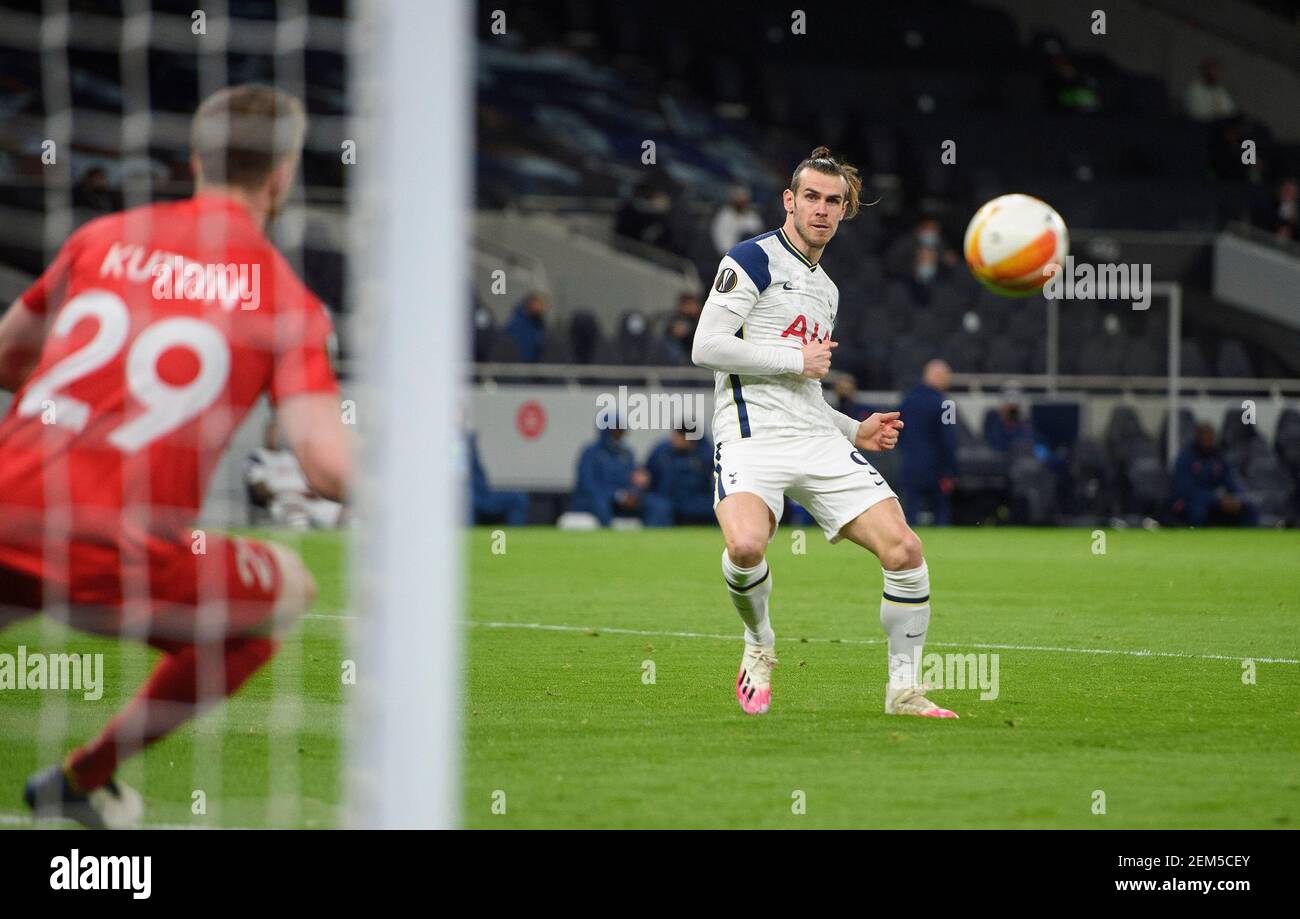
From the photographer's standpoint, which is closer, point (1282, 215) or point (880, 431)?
point (880, 431)

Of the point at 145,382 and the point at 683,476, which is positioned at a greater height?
the point at 145,382

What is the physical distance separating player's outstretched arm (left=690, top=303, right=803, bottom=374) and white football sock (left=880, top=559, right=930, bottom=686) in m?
0.87

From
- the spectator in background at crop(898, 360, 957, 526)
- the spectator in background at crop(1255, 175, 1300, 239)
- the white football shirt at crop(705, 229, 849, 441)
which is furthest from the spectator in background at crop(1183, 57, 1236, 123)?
the white football shirt at crop(705, 229, 849, 441)

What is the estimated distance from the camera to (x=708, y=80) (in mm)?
25781

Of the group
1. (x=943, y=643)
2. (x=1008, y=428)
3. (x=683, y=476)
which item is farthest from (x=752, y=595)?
(x=1008, y=428)

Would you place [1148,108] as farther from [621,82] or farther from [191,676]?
[191,676]

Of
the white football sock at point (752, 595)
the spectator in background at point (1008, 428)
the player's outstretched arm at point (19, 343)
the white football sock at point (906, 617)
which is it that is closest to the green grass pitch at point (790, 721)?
the white football sock at point (906, 617)

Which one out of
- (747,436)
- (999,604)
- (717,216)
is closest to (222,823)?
(747,436)

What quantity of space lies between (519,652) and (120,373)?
4.46 m

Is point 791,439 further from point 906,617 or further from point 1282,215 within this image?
point 1282,215

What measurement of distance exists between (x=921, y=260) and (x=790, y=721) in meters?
16.4

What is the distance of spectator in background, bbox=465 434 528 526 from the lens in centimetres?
1852

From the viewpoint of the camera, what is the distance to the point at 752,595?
666 centimetres

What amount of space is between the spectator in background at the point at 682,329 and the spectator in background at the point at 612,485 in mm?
1381
